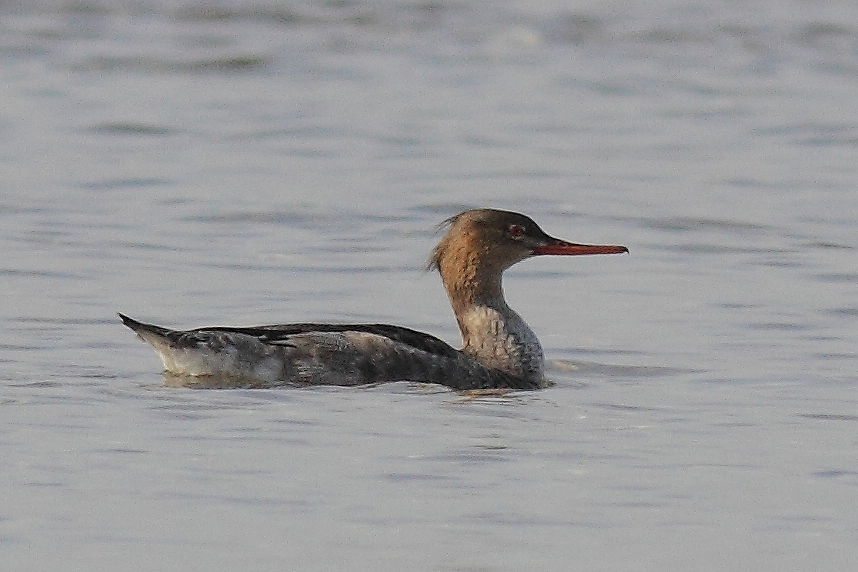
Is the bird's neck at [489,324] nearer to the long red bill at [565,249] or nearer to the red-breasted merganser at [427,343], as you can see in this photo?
the red-breasted merganser at [427,343]

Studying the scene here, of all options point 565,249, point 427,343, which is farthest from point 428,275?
point 427,343

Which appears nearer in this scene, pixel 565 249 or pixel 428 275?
pixel 565 249

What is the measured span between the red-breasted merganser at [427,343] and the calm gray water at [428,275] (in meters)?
0.22

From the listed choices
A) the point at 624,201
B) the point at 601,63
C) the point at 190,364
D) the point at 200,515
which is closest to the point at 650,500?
the point at 200,515

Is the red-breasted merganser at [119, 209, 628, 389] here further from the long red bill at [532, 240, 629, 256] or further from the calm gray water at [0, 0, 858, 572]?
the calm gray water at [0, 0, 858, 572]

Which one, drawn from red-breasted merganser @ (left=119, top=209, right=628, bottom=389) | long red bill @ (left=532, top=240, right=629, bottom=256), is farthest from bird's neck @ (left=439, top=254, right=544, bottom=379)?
long red bill @ (left=532, top=240, right=629, bottom=256)

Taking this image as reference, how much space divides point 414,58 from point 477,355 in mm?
12967

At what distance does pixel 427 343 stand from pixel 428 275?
2.97 metres

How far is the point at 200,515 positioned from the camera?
6.79 metres

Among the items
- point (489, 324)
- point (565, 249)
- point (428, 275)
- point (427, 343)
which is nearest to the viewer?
point (427, 343)

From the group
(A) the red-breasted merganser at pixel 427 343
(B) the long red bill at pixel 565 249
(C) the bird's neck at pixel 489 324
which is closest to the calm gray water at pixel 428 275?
(A) the red-breasted merganser at pixel 427 343

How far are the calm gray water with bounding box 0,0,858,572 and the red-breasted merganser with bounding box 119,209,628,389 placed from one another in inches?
8.5

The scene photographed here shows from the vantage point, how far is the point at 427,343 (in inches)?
372

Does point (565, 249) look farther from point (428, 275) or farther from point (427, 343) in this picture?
point (428, 275)
